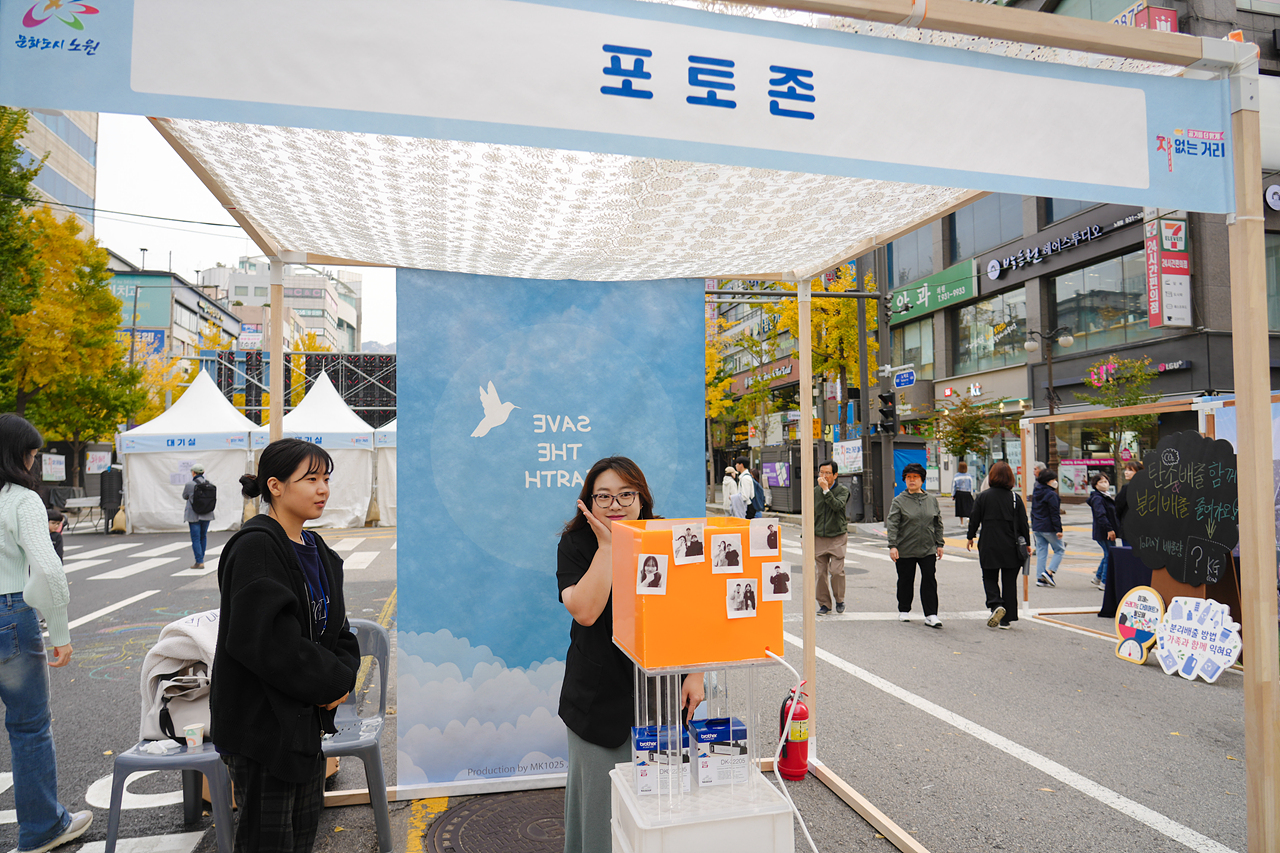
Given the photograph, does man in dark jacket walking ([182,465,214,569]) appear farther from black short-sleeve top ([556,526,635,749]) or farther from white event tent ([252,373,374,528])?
black short-sleeve top ([556,526,635,749])

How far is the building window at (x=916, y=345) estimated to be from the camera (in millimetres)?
36250

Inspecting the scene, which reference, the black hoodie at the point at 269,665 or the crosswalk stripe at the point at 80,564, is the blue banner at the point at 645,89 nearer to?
the black hoodie at the point at 269,665

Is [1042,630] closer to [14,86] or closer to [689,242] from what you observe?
[689,242]

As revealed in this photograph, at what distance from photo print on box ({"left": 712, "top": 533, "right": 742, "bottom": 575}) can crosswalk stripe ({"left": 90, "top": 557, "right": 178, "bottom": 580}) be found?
501 inches

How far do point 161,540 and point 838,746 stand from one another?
1733cm

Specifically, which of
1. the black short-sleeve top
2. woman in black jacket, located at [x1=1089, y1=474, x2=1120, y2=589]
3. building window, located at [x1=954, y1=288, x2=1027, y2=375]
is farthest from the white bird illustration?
building window, located at [x1=954, y1=288, x2=1027, y2=375]

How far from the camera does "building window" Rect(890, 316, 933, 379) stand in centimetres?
3625

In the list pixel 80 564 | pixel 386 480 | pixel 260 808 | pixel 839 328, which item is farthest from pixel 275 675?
pixel 839 328

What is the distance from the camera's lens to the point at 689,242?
3795mm

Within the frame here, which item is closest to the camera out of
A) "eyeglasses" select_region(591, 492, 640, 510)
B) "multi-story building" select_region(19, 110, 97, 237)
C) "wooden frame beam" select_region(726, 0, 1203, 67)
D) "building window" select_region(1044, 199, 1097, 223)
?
"wooden frame beam" select_region(726, 0, 1203, 67)

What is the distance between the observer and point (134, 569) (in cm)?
1225

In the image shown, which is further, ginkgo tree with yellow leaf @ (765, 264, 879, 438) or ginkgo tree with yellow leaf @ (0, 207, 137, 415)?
ginkgo tree with yellow leaf @ (765, 264, 879, 438)

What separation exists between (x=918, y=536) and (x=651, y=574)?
6834mm

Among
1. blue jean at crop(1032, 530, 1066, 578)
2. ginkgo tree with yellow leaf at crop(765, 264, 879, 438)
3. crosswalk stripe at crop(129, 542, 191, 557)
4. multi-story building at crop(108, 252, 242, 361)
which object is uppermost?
multi-story building at crop(108, 252, 242, 361)
